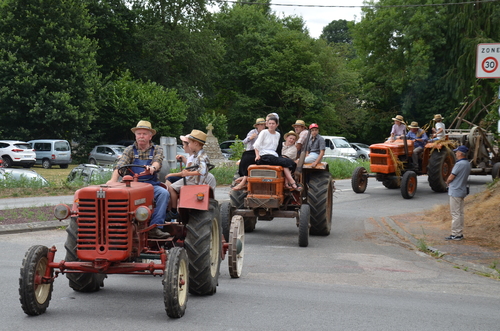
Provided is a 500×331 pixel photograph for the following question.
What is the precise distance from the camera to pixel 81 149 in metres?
50.2

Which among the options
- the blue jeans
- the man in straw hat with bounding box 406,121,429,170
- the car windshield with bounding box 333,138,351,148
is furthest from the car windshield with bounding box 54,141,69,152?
the blue jeans

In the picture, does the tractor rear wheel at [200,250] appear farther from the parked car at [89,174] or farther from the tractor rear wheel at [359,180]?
the tractor rear wheel at [359,180]

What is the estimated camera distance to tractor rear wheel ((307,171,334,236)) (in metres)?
13.6

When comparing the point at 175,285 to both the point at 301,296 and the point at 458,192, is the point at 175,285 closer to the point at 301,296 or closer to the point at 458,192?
the point at 301,296

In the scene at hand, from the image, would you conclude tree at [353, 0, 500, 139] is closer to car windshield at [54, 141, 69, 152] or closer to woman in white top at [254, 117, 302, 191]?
car windshield at [54, 141, 69, 152]

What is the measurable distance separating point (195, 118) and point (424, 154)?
33.9 metres

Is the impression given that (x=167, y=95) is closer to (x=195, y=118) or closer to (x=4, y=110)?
(x=195, y=118)

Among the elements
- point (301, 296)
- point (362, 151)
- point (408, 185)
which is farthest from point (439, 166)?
point (362, 151)

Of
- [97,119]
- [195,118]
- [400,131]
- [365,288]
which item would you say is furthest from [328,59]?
[365,288]

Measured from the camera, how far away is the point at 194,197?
8.08 meters

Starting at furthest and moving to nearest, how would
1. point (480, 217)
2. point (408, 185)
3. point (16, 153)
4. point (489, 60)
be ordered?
point (16, 153)
point (408, 185)
point (480, 217)
point (489, 60)

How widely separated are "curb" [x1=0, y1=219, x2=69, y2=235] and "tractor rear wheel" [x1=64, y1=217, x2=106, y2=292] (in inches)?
256

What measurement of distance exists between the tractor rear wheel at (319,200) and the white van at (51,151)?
32.0 meters

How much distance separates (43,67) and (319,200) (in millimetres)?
34896
